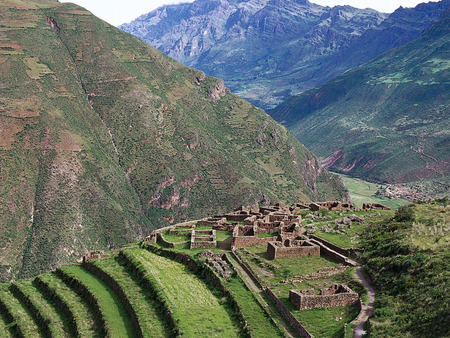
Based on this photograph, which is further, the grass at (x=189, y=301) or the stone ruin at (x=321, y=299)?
the grass at (x=189, y=301)

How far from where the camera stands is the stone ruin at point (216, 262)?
5025 centimetres

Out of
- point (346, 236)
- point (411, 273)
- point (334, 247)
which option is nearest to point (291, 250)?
point (334, 247)

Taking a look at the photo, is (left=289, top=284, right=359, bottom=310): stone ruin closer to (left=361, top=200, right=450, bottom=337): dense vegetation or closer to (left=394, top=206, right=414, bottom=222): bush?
(left=361, top=200, right=450, bottom=337): dense vegetation

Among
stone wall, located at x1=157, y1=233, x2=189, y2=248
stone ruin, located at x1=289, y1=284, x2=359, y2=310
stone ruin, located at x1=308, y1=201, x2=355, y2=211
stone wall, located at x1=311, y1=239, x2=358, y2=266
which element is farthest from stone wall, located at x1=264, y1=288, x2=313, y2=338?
stone ruin, located at x1=308, y1=201, x2=355, y2=211

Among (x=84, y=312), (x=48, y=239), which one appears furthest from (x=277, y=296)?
(x=48, y=239)

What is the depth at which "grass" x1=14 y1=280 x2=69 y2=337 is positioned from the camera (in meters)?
50.4

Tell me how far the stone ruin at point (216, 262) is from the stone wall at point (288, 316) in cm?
680

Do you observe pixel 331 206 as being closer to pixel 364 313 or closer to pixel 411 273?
pixel 411 273

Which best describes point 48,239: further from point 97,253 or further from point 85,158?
point 97,253

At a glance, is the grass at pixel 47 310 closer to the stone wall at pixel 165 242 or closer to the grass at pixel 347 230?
the stone wall at pixel 165 242

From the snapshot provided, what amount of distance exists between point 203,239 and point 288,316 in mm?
24559

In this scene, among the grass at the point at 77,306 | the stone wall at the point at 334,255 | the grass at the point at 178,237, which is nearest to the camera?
the grass at the point at 77,306

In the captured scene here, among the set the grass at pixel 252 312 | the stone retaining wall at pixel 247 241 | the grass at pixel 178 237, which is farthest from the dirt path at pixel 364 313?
the grass at pixel 178 237

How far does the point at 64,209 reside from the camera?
164 metres
